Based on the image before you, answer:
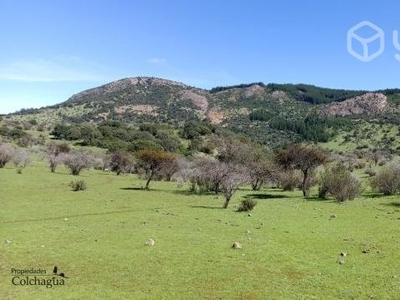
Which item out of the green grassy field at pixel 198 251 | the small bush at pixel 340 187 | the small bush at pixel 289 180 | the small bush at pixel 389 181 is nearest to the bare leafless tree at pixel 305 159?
the small bush at pixel 289 180

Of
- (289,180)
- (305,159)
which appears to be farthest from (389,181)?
(289,180)

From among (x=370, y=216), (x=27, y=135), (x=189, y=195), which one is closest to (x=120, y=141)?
(x=27, y=135)

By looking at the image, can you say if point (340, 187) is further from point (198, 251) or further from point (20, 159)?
point (20, 159)

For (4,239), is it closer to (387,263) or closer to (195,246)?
(195,246)

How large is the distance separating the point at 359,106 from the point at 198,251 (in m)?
176

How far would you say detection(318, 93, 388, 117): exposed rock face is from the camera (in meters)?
172

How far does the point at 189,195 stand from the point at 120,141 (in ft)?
199

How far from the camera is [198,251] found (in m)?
16.8

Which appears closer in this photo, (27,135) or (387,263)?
(387,263)

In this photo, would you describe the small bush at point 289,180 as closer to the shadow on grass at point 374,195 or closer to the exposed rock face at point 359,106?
the shadow on grass at point 374,195

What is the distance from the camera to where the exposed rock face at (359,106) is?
563 feet

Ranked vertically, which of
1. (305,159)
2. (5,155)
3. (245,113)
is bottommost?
(5,155)

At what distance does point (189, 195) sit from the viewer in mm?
39719

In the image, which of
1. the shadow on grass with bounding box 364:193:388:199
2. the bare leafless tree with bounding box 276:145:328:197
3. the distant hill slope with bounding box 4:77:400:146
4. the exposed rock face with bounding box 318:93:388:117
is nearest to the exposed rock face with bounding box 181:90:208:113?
the distant hill slope with bounding box 4:77:400:146
